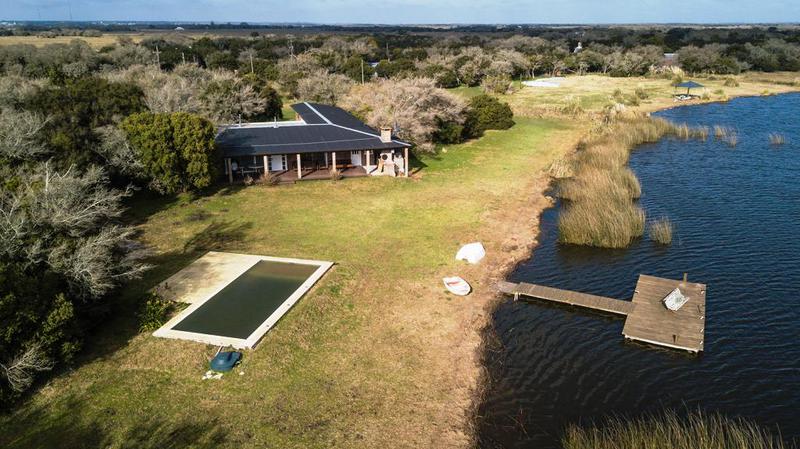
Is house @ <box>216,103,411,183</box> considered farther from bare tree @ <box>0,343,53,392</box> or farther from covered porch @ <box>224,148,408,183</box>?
bare tree @ <box>0,343,53,392</box>

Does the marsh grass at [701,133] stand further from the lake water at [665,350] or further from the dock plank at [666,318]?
the dock plank at [666,318]

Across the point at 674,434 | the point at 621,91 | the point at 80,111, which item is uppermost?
the point at 80,111

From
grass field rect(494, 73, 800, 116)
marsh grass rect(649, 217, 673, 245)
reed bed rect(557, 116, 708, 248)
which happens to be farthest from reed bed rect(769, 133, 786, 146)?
marsh grass rect(649, 217, 673, 245)

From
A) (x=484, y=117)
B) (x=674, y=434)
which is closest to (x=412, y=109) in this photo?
(x=484, y=117)

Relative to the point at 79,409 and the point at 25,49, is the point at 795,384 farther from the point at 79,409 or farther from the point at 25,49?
the point at 25,49

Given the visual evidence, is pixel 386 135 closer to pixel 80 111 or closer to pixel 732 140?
pixel 80 111

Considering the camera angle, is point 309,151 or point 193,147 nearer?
point 193,147
